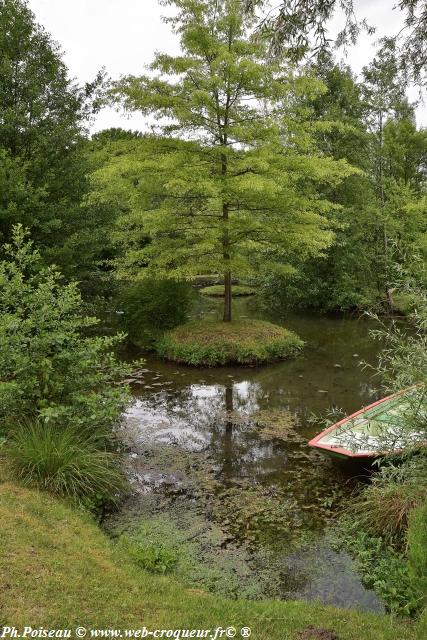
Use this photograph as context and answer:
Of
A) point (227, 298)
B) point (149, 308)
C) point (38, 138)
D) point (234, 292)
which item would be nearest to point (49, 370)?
point (38, 138)

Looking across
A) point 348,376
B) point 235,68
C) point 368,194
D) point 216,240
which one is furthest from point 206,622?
point 368,194

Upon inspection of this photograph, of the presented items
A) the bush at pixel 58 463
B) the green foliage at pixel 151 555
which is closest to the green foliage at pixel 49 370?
the bush at pixel 58 463

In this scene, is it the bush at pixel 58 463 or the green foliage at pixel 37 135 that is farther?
the green foliage at pixel 37 135

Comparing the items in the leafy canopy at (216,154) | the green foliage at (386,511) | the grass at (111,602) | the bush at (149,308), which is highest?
the leafy canopy at (216,154)

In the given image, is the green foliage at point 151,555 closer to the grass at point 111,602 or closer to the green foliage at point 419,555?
the grass at point 111,602

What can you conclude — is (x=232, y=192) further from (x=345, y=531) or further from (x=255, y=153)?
(x=345, y=531)

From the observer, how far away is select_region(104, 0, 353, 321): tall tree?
11.2 meters

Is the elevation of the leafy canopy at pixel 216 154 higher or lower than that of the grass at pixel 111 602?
higher

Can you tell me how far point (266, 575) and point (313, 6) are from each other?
6.58 m

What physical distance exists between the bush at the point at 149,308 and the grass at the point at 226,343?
559 mm

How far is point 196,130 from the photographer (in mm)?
12438

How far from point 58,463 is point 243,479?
8.05 feet

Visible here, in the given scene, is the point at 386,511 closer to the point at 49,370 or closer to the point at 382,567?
the point at 382,567

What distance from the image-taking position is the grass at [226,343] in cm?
1213
